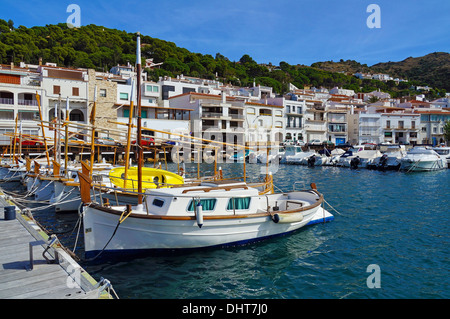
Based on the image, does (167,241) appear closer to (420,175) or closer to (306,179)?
(306,179)

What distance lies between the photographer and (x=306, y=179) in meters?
33.6

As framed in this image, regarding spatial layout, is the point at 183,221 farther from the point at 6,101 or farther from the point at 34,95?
the point at 34,95

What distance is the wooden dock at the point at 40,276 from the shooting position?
667 cm

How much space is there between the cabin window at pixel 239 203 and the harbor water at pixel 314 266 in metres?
1.64

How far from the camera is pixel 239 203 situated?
13.3m

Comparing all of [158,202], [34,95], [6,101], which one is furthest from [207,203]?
[34,95]

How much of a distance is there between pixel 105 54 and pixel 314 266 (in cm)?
9041

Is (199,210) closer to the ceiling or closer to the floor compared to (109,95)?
closer to the floor

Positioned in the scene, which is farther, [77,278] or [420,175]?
[420,175]

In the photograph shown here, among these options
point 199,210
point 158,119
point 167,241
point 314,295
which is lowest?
point 314,295

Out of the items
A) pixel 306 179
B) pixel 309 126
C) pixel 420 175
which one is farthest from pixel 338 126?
pixel 306 179

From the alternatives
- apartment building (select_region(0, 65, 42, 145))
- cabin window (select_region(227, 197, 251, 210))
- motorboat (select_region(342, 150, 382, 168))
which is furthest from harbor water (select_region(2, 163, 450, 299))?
apartment building (select_region(0, 65, 42, 145))

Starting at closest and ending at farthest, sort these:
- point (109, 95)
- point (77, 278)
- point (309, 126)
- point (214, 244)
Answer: point (77, 278)
point (214, 244)
point (109, 95)
point (309, 126)

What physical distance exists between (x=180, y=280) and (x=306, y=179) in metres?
25.7
